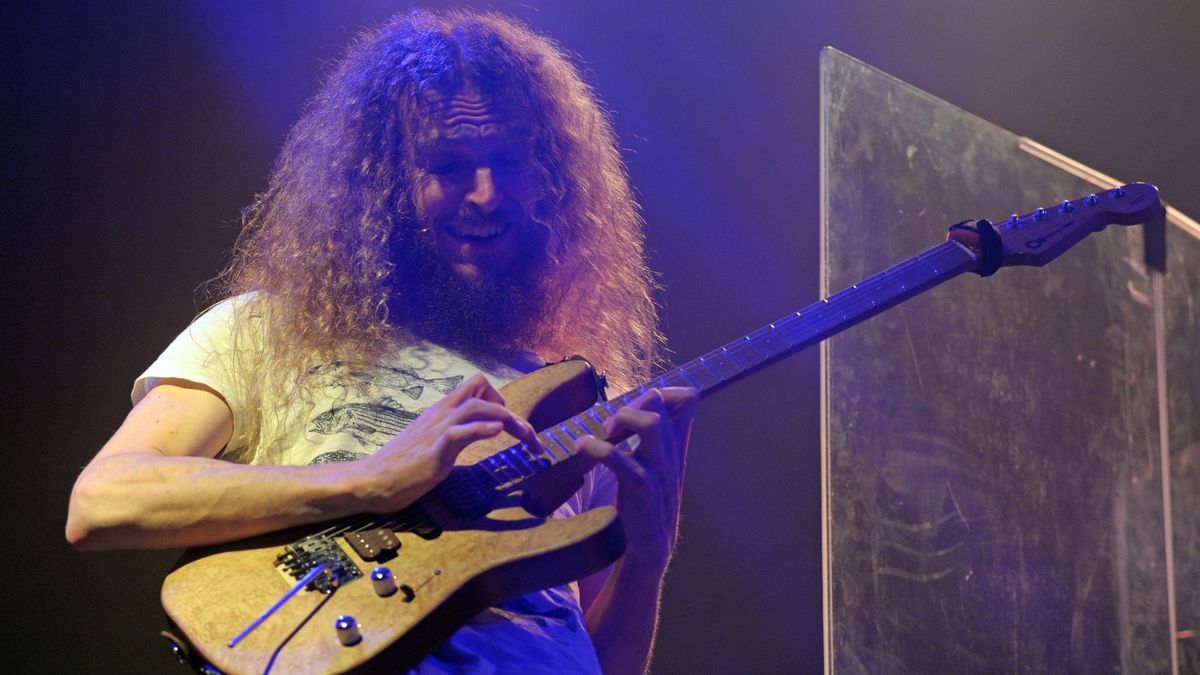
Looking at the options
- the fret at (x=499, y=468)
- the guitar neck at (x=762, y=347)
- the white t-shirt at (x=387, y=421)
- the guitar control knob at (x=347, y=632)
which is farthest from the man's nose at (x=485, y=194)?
the guitar control knob at (x=347, y=632)

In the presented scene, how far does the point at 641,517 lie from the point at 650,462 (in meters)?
0.10

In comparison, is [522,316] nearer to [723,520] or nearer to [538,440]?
[538,440]

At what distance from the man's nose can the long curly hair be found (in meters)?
0.18

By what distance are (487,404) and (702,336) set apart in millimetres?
1736

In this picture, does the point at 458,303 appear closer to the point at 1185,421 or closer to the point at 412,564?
the point at 412,564

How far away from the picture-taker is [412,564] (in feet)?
4.68

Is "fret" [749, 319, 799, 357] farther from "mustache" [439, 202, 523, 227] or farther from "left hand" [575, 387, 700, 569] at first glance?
"mustache" [439, 202, 523, 227]

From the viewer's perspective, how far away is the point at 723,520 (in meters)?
Result: 3.15

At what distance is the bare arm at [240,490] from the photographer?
1.44 m

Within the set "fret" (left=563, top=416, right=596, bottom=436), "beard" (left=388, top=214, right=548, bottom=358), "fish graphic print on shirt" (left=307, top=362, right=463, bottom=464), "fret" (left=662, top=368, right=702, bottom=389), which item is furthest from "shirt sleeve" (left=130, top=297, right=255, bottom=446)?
"fret" (left=662, top=368, right=702, bottom=389)

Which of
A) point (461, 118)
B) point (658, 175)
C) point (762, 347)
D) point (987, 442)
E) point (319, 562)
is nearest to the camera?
point (319, 562)

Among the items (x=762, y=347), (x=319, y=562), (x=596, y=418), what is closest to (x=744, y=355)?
(x=762, y=347)

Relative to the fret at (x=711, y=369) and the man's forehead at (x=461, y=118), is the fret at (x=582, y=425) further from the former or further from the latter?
the man's forehead at (x=461, y=118)

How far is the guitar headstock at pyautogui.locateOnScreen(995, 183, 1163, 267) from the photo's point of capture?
217cm
